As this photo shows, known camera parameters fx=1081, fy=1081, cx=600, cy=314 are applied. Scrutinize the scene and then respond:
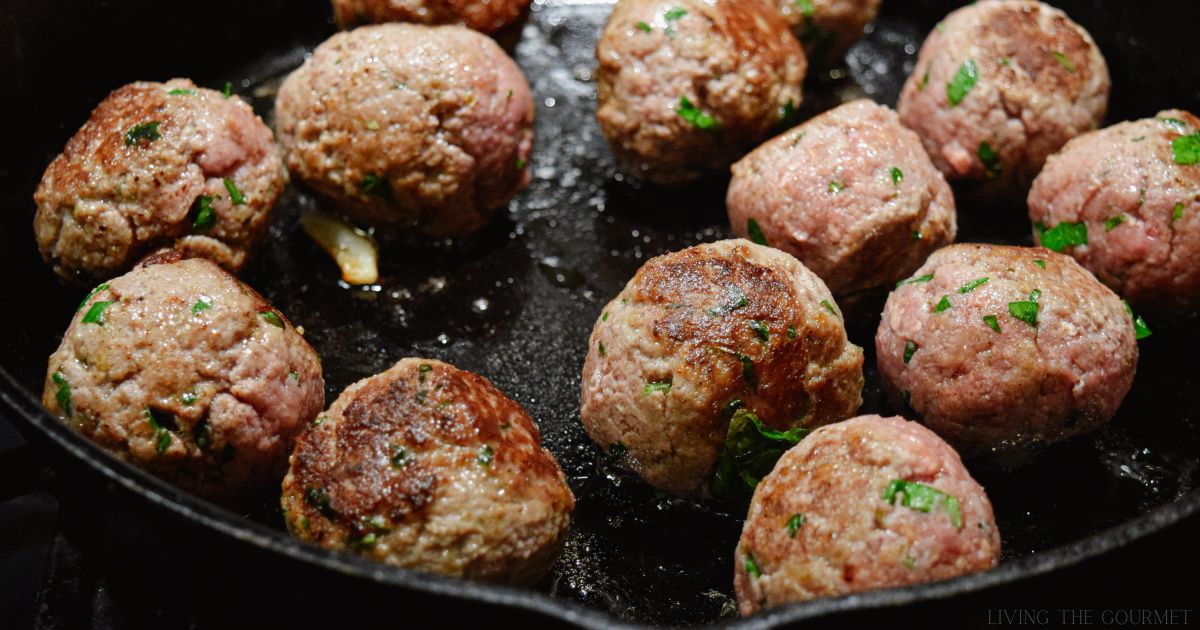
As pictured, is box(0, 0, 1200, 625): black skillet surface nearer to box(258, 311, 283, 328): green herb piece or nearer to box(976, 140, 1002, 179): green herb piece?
box(976, 140, 1002, 179): green herb piece

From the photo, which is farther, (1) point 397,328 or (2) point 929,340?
(1) point 397,328

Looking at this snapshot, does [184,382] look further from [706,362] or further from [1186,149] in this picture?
[1186,149]

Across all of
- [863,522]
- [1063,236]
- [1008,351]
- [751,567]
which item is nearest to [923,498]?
[863,522]

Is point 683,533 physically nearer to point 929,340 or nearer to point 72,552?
point 929,340

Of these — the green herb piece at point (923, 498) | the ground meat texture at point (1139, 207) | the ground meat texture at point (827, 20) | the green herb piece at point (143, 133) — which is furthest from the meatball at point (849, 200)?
the green herb piece at point (143, 133)

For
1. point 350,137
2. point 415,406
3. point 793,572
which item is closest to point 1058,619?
point 793,572

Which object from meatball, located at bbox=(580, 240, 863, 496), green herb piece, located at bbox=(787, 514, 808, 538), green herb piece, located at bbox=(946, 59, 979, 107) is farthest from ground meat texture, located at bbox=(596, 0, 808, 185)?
green herb piece, located at bbox=(787, 514, 808, 538)

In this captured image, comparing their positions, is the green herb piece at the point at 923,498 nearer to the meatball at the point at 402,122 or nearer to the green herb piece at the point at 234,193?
the meatball at the point at 402,122
